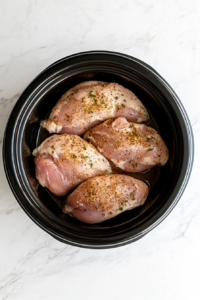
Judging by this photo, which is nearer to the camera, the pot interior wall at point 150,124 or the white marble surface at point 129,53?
the pot interior wall at point 150,124

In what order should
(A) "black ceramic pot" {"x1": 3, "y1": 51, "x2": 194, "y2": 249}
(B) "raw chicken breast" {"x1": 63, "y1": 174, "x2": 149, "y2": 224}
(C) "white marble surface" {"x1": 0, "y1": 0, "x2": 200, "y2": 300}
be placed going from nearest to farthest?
(A) "black ceramic pot" {"x1": 3, "y1": 51, "x2": 194, "y2": 249}, (B) "raw chicken breast" {"x1": 63, "y1": 174, "x2": 149, "y2": 224}, (C) "white marble surface" {"x1": 0, "y1": 0, "x2": 200, "y2": 300}

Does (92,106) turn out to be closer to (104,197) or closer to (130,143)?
(130,143)

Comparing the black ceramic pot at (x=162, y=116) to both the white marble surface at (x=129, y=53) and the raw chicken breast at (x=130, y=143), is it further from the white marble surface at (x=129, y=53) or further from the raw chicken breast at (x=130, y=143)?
the white marble surface at (x=129, y=53)

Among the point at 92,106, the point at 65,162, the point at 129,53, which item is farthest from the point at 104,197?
the point at 129,53

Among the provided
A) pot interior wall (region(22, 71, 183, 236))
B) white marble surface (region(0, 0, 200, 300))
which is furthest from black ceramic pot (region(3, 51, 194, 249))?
white marble surface (region(0, 0, 200, 300))

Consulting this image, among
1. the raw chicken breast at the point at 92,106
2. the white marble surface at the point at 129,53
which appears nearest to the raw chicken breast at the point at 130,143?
the raw chicken breast at the point at 92,106

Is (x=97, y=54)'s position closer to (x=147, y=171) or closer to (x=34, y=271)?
(x=147, y=171)

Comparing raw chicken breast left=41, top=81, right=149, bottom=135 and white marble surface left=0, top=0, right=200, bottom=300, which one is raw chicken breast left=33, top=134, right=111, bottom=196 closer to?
raw chicken breast left=41, top=81, right=149, bottom=135
